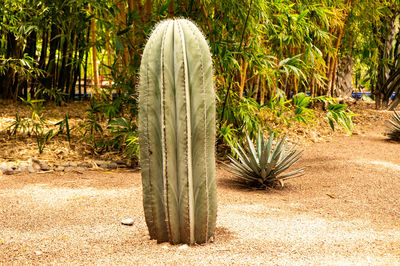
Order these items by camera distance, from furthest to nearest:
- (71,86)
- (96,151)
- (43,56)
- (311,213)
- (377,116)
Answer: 1. (377,116)
2. (71,86)
3. (43,56)
4. (96,151)
5. (311,213)

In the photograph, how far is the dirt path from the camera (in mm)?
1858

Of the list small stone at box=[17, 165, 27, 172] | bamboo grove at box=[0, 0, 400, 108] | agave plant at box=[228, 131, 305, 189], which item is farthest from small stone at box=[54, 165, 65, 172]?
agave plant at box=[228, 131, 305, 189]

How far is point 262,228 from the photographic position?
2.28 m

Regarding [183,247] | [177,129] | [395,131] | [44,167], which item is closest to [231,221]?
[183,247]

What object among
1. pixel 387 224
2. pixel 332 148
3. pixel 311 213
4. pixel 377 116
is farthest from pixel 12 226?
pixel 377 116

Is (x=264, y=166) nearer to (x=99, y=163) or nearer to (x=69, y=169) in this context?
(x=99, y=163)

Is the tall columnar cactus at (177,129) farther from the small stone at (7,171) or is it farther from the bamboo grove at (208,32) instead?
the small stone at (7,171)

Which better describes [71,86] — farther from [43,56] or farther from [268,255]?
[268,255]

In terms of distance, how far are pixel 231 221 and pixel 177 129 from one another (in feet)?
2.57

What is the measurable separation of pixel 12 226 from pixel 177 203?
106 centimetres

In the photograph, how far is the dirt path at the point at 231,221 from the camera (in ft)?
6.10

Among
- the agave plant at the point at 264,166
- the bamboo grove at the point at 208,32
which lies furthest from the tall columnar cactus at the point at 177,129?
the bamboo grove at the point at 208,32

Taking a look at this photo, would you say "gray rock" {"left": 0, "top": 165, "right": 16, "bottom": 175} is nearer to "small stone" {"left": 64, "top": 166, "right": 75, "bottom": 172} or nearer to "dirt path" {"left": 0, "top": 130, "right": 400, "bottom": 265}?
"dirt path" {"left": 0, "top": 130, "right": 400, "bottom": 265}

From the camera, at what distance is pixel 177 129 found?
188 cm
